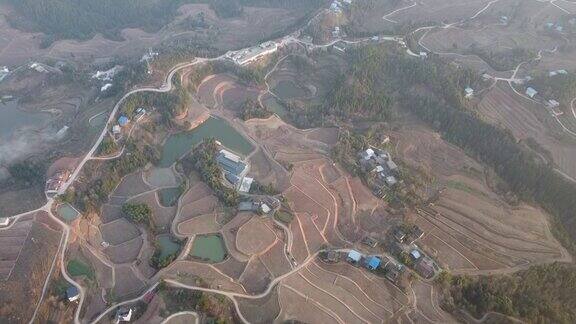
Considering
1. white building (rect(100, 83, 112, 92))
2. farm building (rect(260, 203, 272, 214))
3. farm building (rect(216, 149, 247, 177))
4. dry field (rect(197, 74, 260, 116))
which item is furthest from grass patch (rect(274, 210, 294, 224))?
white building (rect(100, 83, 112, 92))

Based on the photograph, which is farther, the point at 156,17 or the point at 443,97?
the point at 156,17

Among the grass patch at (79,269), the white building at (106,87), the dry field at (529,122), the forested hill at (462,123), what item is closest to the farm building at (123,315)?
the grass patch at (79,269)

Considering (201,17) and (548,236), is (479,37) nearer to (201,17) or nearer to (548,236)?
(548,236)

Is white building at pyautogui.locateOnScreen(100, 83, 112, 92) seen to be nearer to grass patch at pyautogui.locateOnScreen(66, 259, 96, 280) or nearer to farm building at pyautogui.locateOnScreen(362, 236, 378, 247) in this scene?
grass patch at pyautogui.locateOnScreen(66, 259, 96, 280)

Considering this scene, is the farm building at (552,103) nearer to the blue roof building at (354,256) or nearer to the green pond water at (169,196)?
the blue roof building at (354,256)

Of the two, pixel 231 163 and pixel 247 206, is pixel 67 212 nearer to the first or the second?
pixel 231 163

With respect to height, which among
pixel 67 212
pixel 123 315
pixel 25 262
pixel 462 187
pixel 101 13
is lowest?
pixel 462 187

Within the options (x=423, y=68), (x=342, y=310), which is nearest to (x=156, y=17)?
(x=423, y=68)

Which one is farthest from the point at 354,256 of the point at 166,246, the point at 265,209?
the point at 166,246
